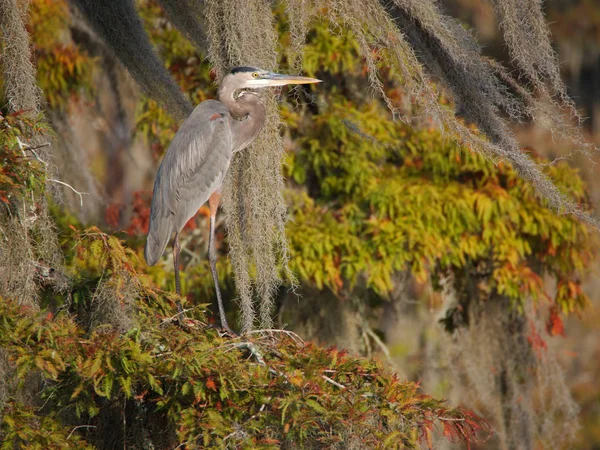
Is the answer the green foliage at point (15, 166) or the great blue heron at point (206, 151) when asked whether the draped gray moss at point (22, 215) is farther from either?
the great blue heron at point (206, 151)

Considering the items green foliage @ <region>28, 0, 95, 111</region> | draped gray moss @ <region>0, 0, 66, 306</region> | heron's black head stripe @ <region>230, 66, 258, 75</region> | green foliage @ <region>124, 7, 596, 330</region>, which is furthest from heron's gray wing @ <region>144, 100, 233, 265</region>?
green foliage @ <region>28, 0, 95, 111</region>

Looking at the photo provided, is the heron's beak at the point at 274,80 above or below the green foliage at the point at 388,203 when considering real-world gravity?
above

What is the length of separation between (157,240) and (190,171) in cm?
31

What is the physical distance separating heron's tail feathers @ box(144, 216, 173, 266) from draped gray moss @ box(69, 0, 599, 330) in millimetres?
499

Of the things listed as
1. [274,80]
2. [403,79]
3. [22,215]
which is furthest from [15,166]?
[403,79]

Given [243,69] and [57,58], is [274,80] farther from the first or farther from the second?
[57,58]

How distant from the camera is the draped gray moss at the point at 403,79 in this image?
308 cm

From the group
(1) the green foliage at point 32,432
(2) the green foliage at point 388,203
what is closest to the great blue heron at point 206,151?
(1) the green foliage at point 32,432

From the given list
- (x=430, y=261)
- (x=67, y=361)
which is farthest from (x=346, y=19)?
(x=430, y=261)

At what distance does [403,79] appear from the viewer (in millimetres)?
3141

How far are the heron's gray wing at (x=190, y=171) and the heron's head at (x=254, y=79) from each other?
0.84 feet

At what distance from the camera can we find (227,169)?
11.4ft

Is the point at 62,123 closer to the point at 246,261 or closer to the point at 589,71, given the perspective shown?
the point at 246,261

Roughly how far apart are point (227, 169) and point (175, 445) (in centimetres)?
120
